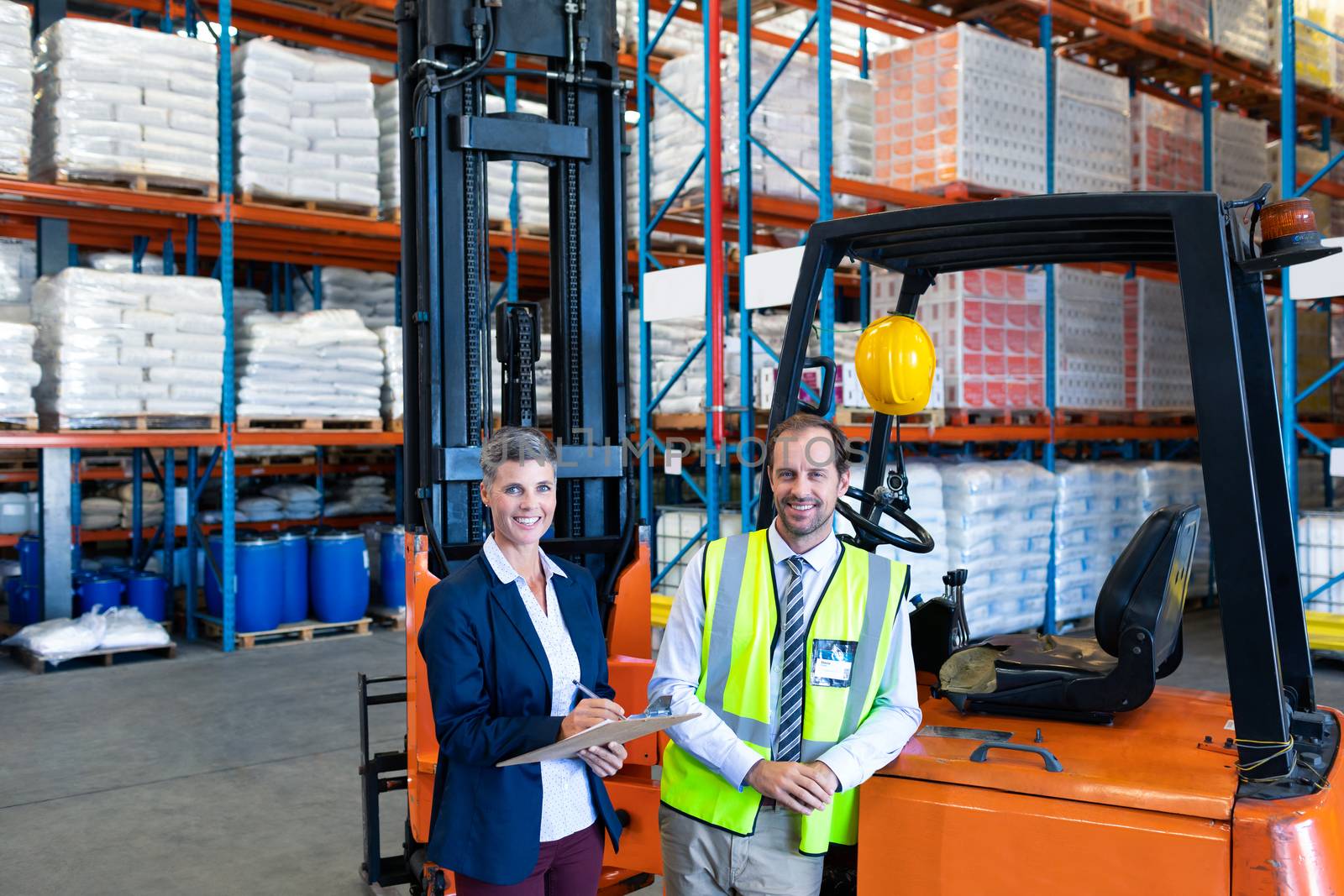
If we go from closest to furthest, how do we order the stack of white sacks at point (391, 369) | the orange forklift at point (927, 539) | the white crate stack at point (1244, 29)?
the orange forklift at point (927, 539), the stack of white sacks at point (391, 369), the white crate stack at point (1244, 29)

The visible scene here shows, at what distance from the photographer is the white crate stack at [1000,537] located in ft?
26.6

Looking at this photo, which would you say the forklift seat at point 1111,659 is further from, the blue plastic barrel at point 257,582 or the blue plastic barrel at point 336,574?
the blue plastic barrel at point 336,574

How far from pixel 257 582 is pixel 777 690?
7423mm

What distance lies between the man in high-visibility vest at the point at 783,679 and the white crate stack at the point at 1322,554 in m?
7.01

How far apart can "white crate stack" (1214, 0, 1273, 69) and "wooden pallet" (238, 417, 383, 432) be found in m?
8.24

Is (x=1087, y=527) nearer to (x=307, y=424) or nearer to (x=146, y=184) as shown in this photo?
(x=307, y=424)

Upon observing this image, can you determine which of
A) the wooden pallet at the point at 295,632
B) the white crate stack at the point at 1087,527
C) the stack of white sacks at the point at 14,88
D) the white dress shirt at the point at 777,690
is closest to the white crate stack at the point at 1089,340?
the white crate stack at the point at 1087,527

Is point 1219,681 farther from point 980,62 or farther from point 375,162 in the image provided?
point 375,162

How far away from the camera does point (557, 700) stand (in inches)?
91.4

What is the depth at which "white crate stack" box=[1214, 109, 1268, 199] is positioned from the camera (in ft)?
35.3

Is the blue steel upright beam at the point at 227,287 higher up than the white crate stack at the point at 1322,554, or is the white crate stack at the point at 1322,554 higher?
the blue steel upright beam at the point at 227,287

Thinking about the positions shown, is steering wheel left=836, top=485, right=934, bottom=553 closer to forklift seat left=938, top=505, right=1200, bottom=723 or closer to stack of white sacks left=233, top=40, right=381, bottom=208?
forklift seat left=938, top=505, right=1200, bottom=723

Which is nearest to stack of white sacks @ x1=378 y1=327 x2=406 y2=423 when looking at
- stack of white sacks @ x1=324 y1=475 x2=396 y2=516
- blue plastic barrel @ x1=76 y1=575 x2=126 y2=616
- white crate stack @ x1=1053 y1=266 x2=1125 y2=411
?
blue plastic barrel @ x1=76 y1=575 x2=126 y2=616

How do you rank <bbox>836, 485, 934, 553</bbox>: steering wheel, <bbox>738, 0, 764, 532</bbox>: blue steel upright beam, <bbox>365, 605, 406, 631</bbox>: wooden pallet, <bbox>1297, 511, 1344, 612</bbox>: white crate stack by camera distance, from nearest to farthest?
1. <bbox>836, 485, 934, 553</bbox>: steering wheel
2. <bbox>738, 0, 764, 532</bbox>: blue steel upright beam
3. <bbox>1297, 511, 1344, 612</bbox>: white crate stack
4. <bbox>365, 605, 406, 631</bbox>: wooden pallet
